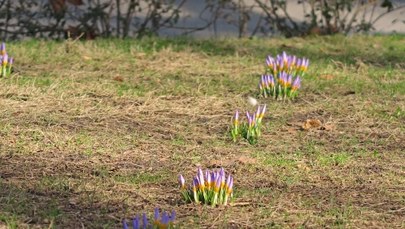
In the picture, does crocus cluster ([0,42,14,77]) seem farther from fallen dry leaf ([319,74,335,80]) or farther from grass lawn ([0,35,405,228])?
fallen dry leaf ([319,74,335,80])

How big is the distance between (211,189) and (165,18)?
6719mm

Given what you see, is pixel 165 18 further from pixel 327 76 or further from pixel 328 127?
pixel 328 127

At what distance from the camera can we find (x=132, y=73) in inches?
324

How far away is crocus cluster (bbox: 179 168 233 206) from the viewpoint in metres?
4.62

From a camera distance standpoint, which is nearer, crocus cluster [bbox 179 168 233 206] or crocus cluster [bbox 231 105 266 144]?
crocus cluster [bbox 179 168 233 206]

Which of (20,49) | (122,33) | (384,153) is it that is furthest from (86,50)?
(384,153)

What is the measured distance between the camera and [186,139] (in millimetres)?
6102

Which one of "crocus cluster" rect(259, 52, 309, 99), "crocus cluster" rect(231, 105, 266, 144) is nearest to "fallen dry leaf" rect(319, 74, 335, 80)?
"crocus cluster" rect(259, 52, 309, 99)

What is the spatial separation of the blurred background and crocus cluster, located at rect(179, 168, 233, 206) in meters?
5.60

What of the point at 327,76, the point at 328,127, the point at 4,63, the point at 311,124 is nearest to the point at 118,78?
the point at 4,63

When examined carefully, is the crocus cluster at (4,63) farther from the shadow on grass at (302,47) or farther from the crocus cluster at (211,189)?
the crocus cluster at (211,189)

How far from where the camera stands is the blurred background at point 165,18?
10.5m

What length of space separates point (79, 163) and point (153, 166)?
36 cm

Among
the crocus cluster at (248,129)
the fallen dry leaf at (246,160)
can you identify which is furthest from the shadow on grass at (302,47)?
the fallen dry leaf at (246,160)
